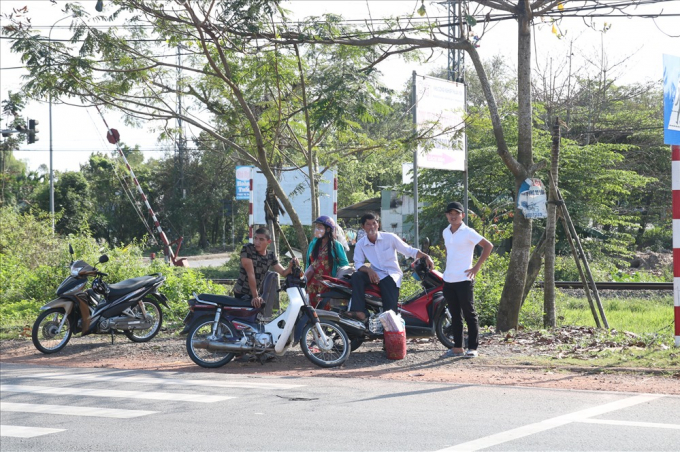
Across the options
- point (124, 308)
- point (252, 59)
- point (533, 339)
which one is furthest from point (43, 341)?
point (533, 339)

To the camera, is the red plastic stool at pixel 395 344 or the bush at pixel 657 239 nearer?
the red plastic stool at pixel 395 344

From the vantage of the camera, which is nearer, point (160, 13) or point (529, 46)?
point (529, 46)

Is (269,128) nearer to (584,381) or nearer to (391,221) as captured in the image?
(584,381)

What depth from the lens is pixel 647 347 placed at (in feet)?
32.0

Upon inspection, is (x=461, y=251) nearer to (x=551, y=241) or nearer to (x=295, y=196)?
(x=551, y=241)

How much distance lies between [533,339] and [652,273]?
14.7 meters

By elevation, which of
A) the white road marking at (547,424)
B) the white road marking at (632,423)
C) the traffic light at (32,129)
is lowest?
the white road marking at (547,424)

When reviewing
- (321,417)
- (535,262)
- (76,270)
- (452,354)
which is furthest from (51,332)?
(535,262)

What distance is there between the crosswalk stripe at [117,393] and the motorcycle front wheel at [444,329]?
12.0 feet

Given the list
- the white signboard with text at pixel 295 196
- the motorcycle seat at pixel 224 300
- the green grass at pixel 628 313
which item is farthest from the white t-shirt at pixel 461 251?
the white signboard with text at pixel 295 196

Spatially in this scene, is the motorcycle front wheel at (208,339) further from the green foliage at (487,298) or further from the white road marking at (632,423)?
the green foliage at (487,298)

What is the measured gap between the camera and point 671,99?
9.46 metres

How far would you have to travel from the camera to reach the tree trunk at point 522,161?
1135 centimetres

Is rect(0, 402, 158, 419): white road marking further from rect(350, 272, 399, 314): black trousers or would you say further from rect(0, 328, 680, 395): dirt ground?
rect(350, 272, 399, 314): black trousers
